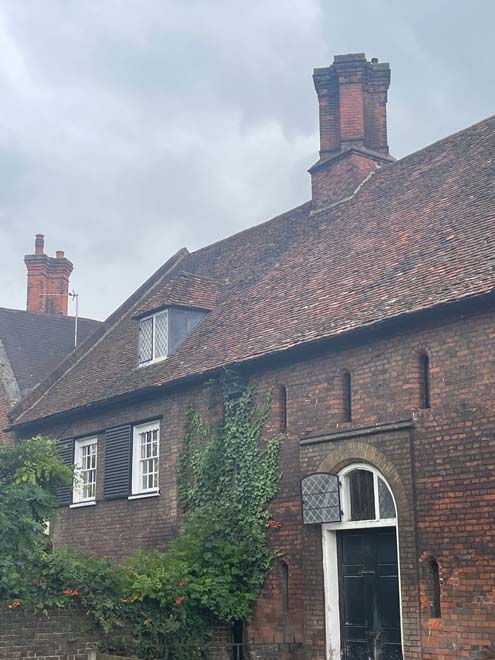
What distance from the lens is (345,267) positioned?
1755cm

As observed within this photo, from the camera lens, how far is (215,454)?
17.4 m

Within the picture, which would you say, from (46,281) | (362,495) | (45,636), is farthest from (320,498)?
(46,281)

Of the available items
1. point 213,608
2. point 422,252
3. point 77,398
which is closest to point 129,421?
point 77,398

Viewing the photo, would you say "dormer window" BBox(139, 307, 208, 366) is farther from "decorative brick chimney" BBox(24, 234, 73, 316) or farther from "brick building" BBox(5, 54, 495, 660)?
"decorative brick chimney" BBox(24, 234, 73, 316)

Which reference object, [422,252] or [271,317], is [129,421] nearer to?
[271,317]

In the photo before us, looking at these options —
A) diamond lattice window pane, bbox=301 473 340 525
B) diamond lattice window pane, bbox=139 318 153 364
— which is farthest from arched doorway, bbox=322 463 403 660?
diamond lattice window pane, bbox=139 318 153 364

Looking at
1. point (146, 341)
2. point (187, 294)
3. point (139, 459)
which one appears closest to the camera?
point (139, 459)

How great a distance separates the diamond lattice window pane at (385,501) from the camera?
14.2 meters

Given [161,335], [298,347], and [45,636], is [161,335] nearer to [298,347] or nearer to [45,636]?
[298,347]

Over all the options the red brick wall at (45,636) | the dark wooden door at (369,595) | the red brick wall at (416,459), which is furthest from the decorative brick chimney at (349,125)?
the red brick wall at (45,636)

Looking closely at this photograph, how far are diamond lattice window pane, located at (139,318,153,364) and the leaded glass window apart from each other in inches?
91.8

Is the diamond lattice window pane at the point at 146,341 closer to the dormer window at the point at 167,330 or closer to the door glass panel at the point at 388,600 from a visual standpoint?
the dormer window at the point at 167,330

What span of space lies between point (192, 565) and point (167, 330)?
5.87m

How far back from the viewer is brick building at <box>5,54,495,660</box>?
1312 centimetres
